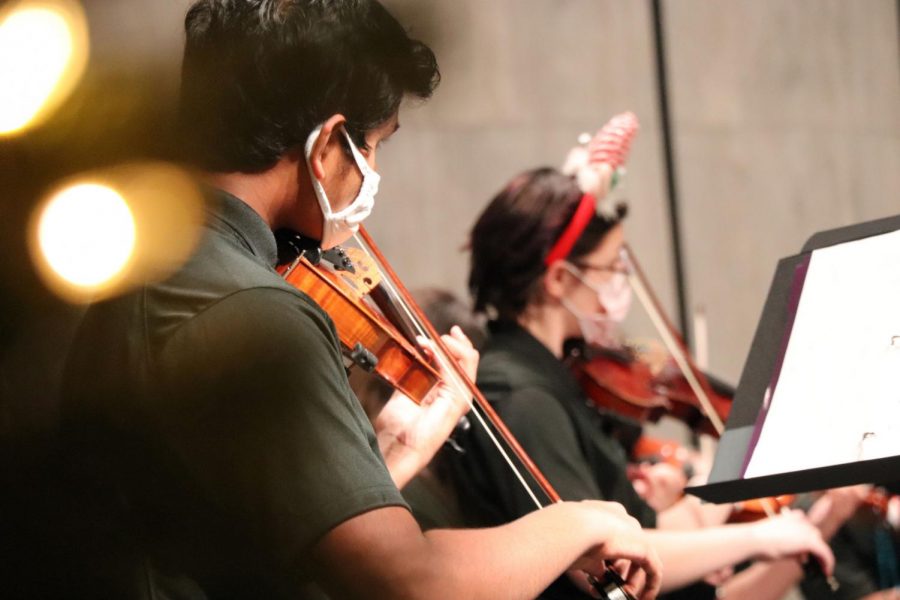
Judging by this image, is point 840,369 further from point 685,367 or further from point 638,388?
point 685,367

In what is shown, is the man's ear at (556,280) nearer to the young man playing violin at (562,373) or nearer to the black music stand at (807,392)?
the young man playing violin at (562,373)

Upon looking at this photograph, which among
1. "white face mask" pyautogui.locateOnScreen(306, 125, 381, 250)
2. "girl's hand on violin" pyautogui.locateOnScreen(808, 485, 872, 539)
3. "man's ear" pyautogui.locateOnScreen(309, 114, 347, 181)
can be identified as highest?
"man's ear" pyautogui.locateOnScreen(309, 114, 347, 181)

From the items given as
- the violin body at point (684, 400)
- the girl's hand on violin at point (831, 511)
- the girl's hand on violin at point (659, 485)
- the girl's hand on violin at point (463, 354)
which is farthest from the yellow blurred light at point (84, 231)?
the violin body at point (684, 400)

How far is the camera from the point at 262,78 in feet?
4.11

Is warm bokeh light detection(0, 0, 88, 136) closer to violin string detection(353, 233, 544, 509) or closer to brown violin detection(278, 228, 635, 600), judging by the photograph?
brown violin detection(278, 228, 635, 600)

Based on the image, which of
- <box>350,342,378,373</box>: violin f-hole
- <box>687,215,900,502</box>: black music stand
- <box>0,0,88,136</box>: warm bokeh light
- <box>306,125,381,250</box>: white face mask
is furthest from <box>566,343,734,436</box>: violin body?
<box>0,0,88,136</box>: warm bokeh light

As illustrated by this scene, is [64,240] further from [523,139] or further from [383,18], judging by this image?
[523,139]

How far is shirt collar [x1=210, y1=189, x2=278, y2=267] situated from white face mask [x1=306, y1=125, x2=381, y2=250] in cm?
8

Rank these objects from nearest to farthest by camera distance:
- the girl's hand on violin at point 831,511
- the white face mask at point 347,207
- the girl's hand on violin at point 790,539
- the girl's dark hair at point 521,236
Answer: the white face mask at point 347,207, the girl's hand on violin at point 790,539, the girl's dark hair at point 521,236, the girl's hand on violin at point 831,511

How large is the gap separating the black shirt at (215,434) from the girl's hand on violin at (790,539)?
129cm

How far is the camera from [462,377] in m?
1.59

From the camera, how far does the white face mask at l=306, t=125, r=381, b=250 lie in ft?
4.21

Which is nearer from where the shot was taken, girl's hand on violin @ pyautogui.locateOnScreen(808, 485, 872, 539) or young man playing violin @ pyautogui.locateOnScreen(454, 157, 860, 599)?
young man playing violin @ pyautogui.locateOnScreen(454, 157, 860, 599)

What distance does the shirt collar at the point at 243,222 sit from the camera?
1216 mm
